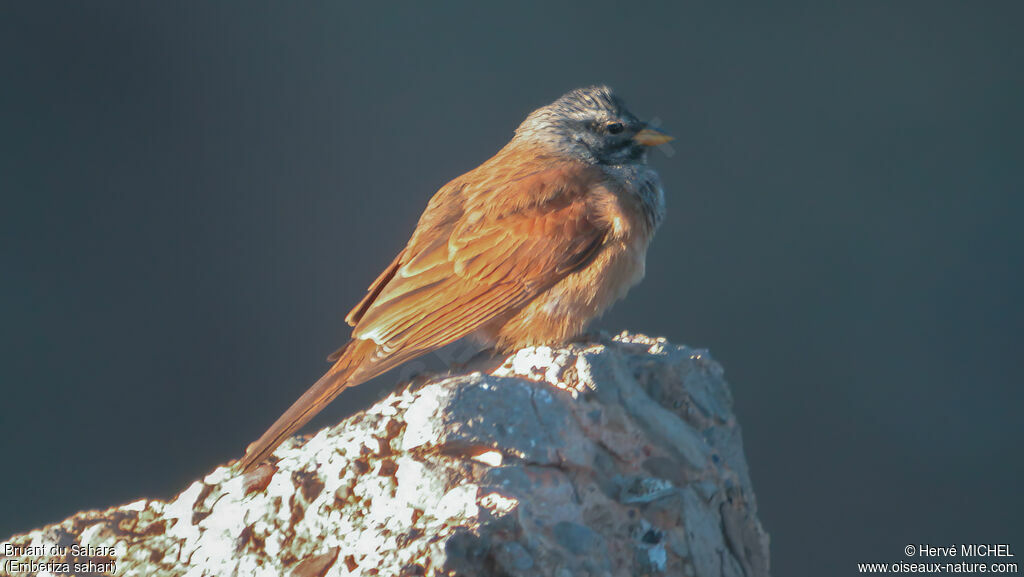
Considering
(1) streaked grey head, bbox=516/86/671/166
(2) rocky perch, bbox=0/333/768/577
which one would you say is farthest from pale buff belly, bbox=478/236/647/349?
(1) streaked grey head, bbox=516/86/671/166

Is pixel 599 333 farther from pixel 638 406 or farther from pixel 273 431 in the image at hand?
pixel 273 431

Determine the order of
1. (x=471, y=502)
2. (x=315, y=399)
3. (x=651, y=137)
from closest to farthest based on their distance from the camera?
(x=471, y=502) < (x=315, y=399) < (x=651, y=137)

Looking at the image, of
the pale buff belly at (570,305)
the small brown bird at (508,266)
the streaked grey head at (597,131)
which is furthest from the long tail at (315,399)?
the streaked grey head at (597,131)

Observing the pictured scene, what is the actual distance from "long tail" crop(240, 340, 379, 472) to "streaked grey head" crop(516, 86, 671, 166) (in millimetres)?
1146

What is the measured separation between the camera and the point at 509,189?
3160 mm

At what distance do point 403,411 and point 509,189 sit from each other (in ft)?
3.93

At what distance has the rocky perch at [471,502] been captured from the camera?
188 centimetres

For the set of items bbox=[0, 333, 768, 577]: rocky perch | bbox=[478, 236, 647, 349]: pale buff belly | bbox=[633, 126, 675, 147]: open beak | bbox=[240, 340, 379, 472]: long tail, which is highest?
bbox=[633, 126, 675, 147]: open beak

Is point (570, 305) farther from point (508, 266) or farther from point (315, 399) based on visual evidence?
point (315, 399)

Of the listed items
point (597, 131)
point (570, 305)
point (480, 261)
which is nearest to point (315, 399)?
point (480, 261)

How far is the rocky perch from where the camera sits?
1.88 m

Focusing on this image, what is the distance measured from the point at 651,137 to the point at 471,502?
1.90 meters

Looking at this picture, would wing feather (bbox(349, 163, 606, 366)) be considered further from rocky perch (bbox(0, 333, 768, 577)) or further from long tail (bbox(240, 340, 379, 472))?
rocky perch (bbox(0, 333, 768, 577))

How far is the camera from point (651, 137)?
339 centimetres
